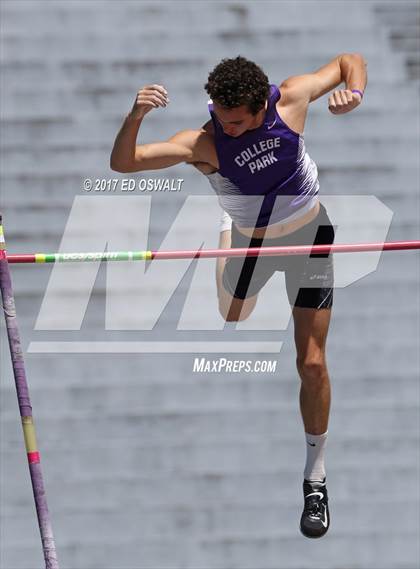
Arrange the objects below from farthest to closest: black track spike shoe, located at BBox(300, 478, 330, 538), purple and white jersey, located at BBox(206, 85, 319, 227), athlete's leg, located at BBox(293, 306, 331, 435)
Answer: black track spike shoe, located at BBox(300, 478, 330, 538), athlete's leg, located at BBox(293, 306, 331, 435), purple and white jersey, located at BBox(206, 85, 319, 227)

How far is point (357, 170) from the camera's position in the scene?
10.2m

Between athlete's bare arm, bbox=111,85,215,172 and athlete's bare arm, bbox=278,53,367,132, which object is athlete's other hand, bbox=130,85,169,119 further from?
athlete's bare arm, bbox=278,53,367,132

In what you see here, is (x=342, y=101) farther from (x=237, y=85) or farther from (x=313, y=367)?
(x=313, y=367)

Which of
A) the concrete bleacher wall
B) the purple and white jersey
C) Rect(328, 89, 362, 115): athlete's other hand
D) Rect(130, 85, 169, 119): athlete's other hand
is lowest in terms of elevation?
the concrete bleacher wall

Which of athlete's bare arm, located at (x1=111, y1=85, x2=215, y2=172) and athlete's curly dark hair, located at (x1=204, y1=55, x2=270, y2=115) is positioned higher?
athlete's curly dark hair, located at (x1=204, y1=55, x2=270, y2=115)

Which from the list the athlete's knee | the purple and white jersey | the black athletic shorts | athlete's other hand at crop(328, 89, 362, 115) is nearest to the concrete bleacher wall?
the black athletic shorts

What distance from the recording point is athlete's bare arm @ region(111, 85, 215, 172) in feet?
22.4

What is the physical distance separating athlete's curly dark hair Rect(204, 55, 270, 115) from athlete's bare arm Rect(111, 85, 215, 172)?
0.27 meters

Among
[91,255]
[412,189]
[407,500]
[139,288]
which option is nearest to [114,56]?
[139,288]

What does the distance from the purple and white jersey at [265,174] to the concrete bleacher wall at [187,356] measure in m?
2.42

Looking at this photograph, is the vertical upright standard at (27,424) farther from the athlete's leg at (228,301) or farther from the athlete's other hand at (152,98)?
the athlete's leg at (228,301)

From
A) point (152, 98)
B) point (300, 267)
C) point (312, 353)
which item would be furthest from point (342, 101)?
point (312, 353)

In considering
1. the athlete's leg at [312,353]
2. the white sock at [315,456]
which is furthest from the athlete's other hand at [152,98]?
the white sock at [315,456]

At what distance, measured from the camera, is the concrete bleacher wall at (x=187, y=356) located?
10008 mm
